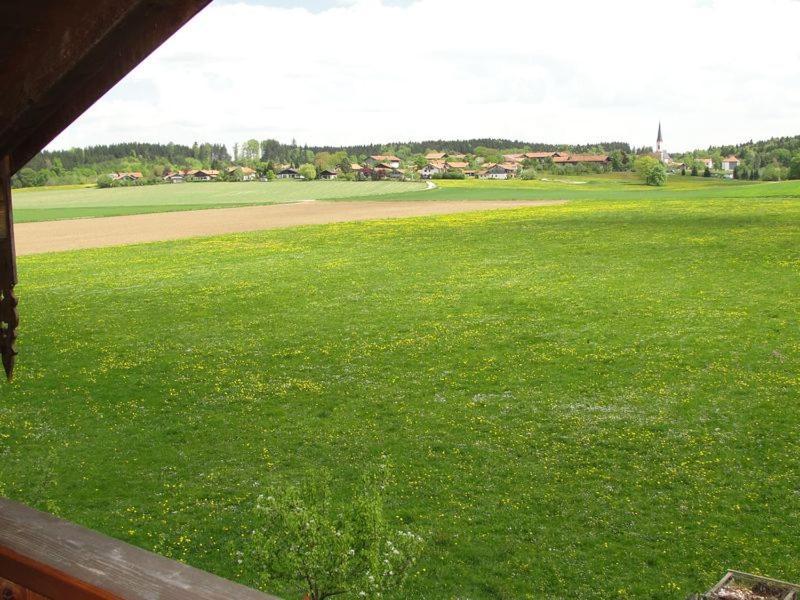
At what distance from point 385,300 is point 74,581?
24.5 metres

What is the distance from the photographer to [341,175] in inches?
7136

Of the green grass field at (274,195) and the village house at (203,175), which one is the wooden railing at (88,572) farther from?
the village house at (203,175)

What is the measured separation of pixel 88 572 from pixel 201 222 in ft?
222

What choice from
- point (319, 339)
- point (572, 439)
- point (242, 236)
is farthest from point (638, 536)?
point (242, 236)

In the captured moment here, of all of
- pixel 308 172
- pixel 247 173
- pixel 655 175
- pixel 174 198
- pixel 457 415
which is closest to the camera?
pixel 457 415

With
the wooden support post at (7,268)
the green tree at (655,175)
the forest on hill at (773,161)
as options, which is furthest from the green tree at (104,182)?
the wooden support post at (7,268)

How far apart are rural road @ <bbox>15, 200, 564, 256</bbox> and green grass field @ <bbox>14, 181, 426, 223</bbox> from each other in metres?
8.19

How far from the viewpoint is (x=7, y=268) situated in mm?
3939

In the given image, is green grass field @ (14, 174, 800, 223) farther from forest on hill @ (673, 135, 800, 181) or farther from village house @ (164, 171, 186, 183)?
village house @ (164, 171, 186, 183)

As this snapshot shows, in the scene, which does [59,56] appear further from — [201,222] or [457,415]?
[201,222]

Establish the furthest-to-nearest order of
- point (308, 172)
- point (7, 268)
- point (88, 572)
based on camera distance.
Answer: point (308, 172) < point (7, 268) < point (88, 572)

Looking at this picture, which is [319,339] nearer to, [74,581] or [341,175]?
[74,581]

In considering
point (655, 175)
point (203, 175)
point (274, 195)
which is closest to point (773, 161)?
point (655, 175)

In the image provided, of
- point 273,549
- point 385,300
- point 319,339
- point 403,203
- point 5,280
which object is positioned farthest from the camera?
point 403,203
